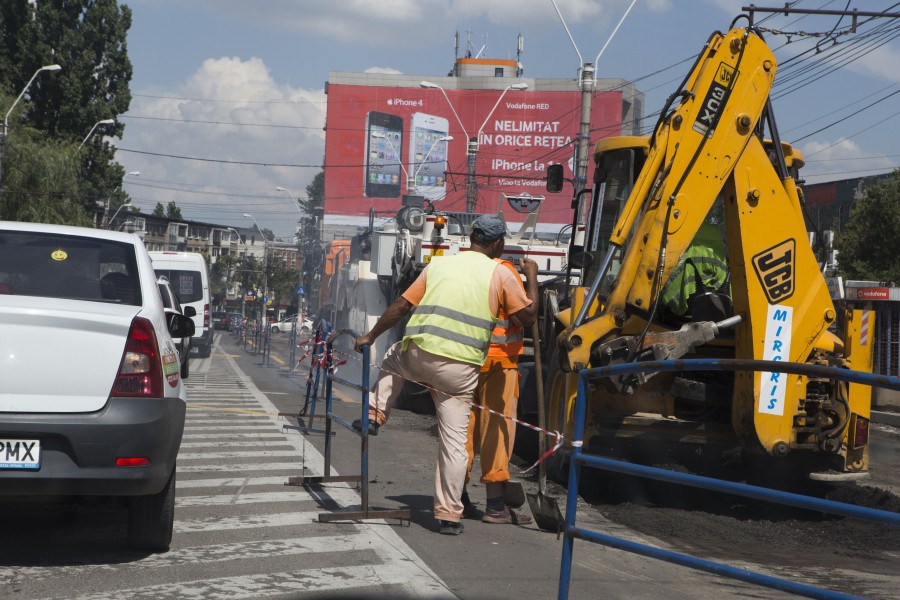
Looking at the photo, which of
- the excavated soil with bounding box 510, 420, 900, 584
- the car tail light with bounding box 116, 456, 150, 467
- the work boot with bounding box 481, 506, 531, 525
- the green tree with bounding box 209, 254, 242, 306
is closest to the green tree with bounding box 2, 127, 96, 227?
the excavated soil with bounding box 510, 420, 900, 584

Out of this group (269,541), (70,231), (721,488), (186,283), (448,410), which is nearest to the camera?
(721,488)

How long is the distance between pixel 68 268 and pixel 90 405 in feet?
3.45

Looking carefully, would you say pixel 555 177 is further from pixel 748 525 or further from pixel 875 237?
pixel 875 237

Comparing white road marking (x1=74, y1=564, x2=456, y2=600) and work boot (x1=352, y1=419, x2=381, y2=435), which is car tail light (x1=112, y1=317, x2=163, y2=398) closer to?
white road marking (x1=74, y1=564, x2=456, y2=600)

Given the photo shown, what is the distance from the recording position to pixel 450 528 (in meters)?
6.35

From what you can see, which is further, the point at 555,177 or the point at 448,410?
the point at 555,177

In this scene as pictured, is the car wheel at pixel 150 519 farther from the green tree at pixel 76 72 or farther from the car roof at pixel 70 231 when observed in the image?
the green tree at pixel 76 72

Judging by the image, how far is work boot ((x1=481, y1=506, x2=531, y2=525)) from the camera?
6.88m

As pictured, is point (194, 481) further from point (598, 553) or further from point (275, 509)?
point (598, 553)

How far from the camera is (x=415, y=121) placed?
217 feet

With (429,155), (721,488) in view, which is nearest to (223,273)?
(429,155)

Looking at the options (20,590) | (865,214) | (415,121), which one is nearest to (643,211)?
(20,590)

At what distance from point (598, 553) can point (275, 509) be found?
81.5 inches

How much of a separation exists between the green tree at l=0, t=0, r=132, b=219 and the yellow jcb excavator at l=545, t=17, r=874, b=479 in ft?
132
